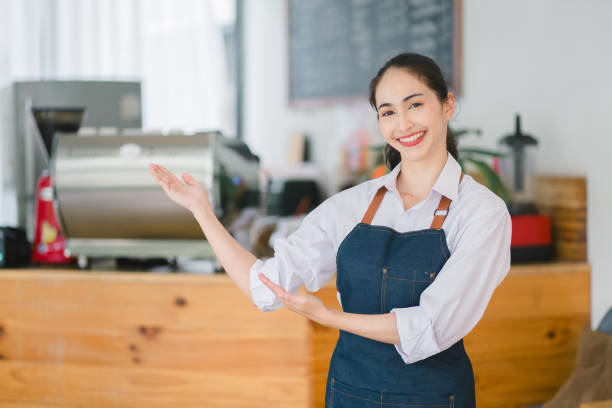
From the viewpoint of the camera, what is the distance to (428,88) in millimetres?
1201

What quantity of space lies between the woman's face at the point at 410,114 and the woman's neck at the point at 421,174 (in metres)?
0.03

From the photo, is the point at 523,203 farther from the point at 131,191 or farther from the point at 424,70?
the point at 131,191

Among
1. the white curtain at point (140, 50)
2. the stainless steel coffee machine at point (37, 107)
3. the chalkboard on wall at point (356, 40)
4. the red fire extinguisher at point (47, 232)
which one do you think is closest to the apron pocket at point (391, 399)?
the red fire extinguisher at point (47, 232)

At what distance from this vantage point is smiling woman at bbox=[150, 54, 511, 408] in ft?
3.61

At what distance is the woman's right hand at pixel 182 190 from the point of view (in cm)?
135

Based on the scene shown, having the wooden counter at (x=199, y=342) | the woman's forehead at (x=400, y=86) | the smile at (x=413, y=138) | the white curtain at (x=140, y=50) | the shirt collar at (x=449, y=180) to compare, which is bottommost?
the wooden counter at (x=199, y=342)

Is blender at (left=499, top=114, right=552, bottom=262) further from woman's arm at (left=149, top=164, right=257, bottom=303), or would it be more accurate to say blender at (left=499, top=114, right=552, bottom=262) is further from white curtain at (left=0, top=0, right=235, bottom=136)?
white curtain at (left=0, top=0, right=235, bottom=136)

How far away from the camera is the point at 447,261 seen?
3.72 ft

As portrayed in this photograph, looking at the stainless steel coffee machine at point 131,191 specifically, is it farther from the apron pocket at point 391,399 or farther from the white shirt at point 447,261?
the apron pocket at point 391,399

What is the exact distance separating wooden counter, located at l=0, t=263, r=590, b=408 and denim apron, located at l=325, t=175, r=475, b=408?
600 mm

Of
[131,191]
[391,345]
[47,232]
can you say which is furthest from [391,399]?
[47,232]

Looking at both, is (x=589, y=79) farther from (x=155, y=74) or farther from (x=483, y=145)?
(x=155, y=74)

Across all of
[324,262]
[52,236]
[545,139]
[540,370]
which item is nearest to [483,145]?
[545,139]

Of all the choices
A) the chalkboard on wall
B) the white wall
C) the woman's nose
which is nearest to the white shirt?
the woman's nose
